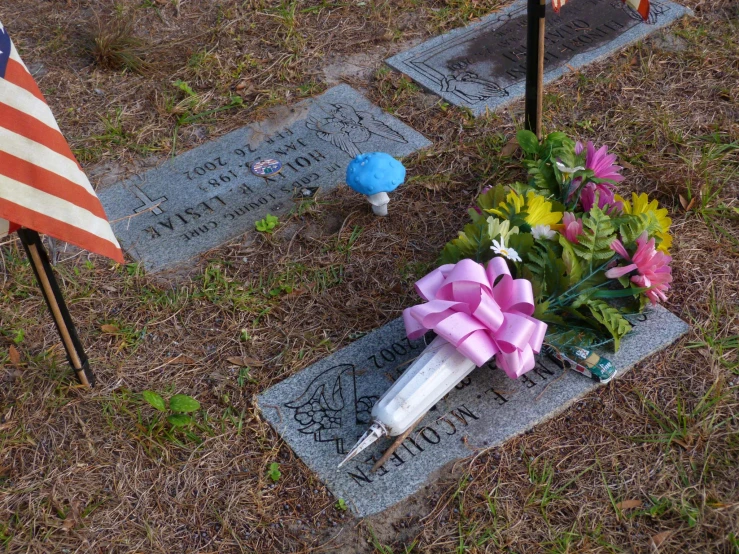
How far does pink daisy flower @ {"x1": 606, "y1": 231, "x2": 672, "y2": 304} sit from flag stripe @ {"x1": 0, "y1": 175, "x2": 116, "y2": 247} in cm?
152

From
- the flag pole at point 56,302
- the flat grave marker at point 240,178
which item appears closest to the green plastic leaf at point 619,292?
the flat grave marker at point 240,178

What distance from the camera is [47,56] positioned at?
4.12m

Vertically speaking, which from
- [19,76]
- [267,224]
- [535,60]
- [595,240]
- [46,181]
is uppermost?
[19,76]

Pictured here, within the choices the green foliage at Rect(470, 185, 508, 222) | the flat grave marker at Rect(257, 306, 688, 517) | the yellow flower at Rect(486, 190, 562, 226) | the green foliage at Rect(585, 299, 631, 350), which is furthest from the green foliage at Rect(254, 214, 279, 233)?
the green foliage at Rect(585, 299, 631, 350)

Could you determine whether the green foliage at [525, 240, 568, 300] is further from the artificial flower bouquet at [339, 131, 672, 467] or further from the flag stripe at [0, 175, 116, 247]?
the flag stripe at [0, 175, 116, 247]

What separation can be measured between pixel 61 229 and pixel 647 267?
172cm

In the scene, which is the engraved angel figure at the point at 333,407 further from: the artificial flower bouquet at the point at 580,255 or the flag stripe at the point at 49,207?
the flag stripe at the point at 49,207

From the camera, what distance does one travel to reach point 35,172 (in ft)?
6.14

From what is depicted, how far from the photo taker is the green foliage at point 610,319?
2.31m

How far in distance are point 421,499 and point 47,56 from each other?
3.35m

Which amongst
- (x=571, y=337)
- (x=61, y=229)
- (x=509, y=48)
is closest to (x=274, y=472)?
(x=61, y=229)

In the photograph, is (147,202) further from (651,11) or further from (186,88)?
(651,11)

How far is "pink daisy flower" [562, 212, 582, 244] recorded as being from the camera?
238 centimetres

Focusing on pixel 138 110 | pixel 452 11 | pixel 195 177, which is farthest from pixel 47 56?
pixel 452 11
